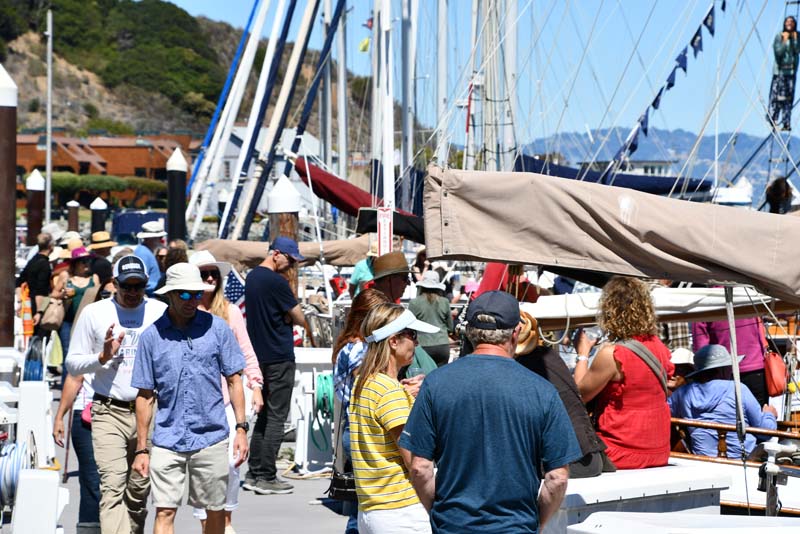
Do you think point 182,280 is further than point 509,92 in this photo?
No

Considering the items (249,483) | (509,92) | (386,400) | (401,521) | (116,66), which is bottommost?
(249,483)

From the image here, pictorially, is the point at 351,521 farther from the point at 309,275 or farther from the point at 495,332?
the point at 309,275

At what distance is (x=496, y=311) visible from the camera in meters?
4.26

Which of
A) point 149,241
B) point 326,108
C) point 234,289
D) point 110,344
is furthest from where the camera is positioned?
point 326,108

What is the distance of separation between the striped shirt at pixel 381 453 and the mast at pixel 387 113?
830 cm

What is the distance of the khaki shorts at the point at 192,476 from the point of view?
6.18m

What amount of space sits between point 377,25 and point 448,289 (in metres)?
5.50

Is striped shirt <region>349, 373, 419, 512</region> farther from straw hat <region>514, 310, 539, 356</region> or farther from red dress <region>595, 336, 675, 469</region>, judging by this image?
red dress <region>595, 336, 675, 469</region>

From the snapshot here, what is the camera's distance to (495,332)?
4258 millimetres

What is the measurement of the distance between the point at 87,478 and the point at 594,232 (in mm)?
3443

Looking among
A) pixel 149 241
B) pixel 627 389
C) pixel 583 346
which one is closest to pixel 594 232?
pixel 627 389

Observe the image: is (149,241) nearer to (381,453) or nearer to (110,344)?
(110,344)

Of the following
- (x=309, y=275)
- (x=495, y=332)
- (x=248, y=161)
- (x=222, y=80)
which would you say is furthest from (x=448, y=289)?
(x=222, y=80)

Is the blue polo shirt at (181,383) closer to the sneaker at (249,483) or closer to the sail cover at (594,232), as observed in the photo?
the sail cover at (594,232)
